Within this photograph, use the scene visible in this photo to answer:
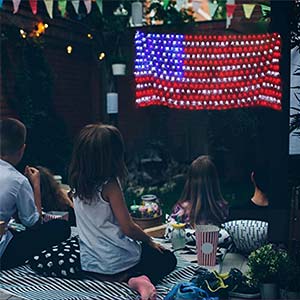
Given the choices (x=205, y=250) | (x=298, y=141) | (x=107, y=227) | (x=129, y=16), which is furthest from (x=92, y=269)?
(x=129, y=16)

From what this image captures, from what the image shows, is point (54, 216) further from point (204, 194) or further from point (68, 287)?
point (204, 194)

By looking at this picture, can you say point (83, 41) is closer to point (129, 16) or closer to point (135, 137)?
point (129, 16)

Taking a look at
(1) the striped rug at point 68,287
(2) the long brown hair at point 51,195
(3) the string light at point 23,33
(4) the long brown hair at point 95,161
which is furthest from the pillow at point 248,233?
(3) the string light at point 23,33

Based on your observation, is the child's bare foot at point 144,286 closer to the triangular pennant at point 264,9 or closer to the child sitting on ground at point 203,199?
the child sitting on ground at point 203,199

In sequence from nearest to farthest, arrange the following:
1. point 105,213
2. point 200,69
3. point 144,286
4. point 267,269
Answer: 1. point 267,269
2. point 144,286
3. point 105,213
4. point 200,69

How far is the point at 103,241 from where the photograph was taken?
3.44 metres

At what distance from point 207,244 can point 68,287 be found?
1.00 metres

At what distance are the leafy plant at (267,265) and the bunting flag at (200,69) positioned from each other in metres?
2.34

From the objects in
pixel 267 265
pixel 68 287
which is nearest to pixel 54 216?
pixel 68 287

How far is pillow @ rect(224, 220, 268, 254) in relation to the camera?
4070 millimetres

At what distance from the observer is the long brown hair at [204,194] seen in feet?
14.6

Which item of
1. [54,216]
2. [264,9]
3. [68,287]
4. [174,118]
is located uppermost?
[264,9]

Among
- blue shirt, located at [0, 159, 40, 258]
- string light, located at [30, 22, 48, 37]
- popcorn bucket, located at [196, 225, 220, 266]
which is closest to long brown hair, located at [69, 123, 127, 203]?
blue shirt, located at [0, 159, 40, 258]

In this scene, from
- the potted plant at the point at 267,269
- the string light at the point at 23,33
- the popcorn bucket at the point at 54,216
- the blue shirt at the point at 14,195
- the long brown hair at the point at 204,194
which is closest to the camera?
the potted plant at the point at 267,269
